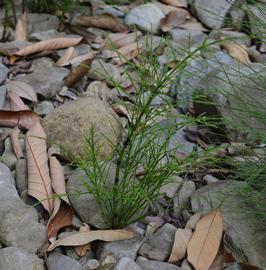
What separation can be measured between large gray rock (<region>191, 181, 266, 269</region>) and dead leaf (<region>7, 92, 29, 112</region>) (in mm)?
759

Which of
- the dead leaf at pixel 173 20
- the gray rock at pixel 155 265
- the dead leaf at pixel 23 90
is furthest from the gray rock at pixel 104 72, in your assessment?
the gray rock at pixel 155 265

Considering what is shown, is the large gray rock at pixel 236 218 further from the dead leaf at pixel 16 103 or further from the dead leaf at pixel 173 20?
the dead leaf at pixel 173 20

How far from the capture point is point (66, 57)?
2691 mm

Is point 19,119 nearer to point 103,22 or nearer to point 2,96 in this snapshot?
point 2,96

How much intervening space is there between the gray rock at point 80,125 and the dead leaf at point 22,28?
77 centimetres

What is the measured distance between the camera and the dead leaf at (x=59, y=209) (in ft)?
5.98

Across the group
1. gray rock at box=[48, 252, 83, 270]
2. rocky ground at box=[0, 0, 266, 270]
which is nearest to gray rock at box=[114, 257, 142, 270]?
rocky ground at box=[0, 0, 266, 270]

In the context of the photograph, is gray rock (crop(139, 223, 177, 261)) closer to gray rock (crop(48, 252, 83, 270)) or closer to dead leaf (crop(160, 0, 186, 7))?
gray rock (crop(48, 252, 83, 270))

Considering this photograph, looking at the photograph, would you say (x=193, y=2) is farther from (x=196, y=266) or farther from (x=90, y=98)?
(x=196, y=266)

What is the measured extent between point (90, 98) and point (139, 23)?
3.02ft

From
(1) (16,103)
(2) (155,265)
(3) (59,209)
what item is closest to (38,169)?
(3) (59,209)

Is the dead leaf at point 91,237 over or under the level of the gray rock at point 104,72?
under

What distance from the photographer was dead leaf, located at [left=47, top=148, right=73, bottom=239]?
1821 millimetres

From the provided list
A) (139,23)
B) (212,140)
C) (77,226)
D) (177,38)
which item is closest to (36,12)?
(139,23)
